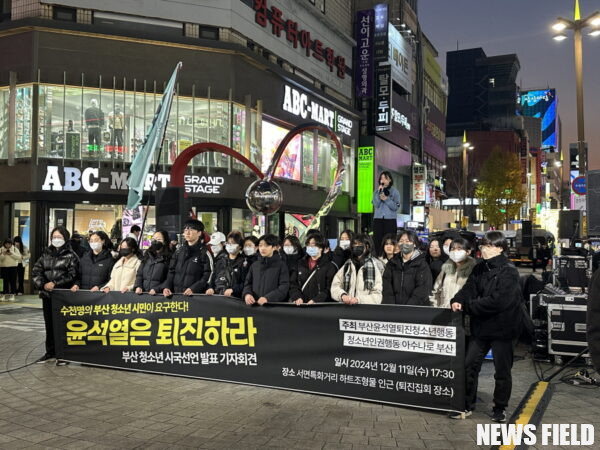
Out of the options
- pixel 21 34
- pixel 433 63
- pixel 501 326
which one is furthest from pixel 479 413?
pixel 433 63

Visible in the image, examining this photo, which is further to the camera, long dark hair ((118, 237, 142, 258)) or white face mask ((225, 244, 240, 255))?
long dark hair ((118, 237, 142, 258))

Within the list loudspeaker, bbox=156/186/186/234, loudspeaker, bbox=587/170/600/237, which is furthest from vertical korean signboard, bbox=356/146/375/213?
loudspeaker, bbox=156/186/186/234

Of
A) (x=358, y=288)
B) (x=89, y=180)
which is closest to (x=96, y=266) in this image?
(x=358, y=288)

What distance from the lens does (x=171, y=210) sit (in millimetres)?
10227

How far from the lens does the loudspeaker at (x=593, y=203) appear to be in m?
10.2

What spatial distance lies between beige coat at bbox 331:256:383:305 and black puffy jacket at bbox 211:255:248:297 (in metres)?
1.60

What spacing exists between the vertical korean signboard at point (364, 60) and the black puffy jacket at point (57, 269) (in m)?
30.2

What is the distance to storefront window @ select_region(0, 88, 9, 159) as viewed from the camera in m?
19.5

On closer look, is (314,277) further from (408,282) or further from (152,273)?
(152,273)

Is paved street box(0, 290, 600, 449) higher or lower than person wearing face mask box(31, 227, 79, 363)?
lower

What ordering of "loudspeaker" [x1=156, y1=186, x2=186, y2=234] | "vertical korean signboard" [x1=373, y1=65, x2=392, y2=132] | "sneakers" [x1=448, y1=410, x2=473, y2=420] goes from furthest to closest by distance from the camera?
"vertical korean signboard" [x1=373, y1=65, x2=392, y2=132], "loudspeaker" [x1=156, y1=186, x2=186, y2=234], "sneakers" [x1=448, y1=410, x2=473, y2=420]

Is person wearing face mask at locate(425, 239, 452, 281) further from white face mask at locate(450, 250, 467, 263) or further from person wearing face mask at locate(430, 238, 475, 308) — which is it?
white face mask at locate(450, 250, 467, 263)

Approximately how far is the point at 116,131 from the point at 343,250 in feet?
49.8

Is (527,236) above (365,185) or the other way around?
the other way around
